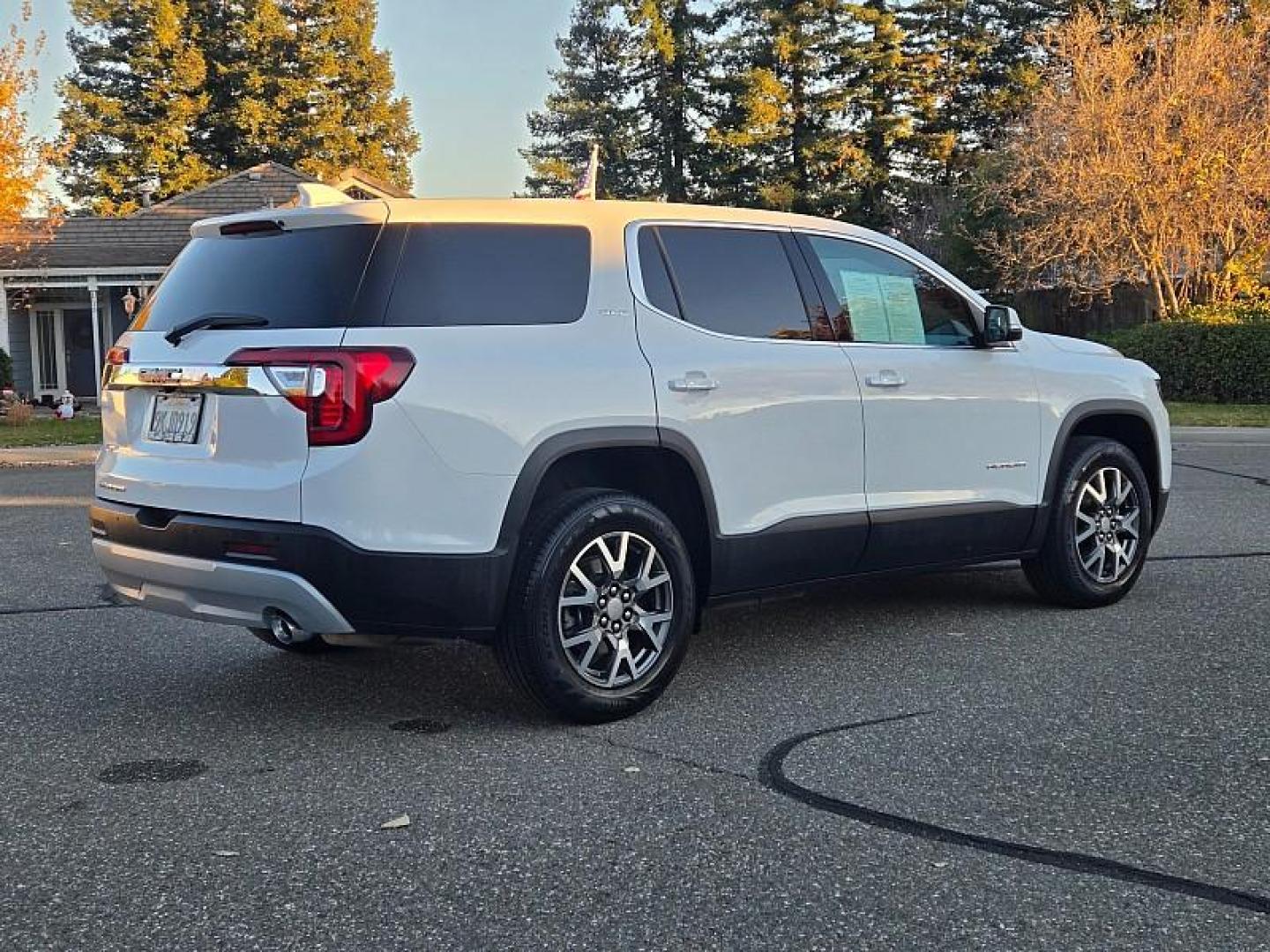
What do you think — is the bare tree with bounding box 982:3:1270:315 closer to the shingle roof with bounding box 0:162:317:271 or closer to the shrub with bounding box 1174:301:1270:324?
the shrub with bounding box 1174:301:1270:324

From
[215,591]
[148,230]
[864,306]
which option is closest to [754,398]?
[864,306]

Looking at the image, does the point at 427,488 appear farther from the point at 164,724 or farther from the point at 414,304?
the point at 164,724

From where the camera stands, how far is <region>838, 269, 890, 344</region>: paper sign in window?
221 inches

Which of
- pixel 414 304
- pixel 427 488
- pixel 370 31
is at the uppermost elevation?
pixel 370 31

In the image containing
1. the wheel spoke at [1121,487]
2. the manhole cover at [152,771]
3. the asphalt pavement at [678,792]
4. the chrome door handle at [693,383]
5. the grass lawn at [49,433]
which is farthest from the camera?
the grass lawn at [49,433]

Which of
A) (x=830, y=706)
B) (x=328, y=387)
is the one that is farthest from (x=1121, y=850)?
(x=328, y=387)

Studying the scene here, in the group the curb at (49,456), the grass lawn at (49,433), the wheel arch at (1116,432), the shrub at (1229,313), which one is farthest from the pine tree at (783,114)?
the wheel arch at (1116,432)

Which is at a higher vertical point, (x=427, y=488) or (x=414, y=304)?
(x=414, y=304)

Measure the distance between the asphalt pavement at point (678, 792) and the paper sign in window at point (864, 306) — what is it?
140 cm

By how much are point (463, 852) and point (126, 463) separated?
7.03 ft

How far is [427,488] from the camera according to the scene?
166 inches

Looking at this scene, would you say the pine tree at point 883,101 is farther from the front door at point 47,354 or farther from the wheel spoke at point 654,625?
the wheel spoke at point 654,625

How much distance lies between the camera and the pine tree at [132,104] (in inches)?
1788

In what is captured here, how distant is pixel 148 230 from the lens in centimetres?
2895
